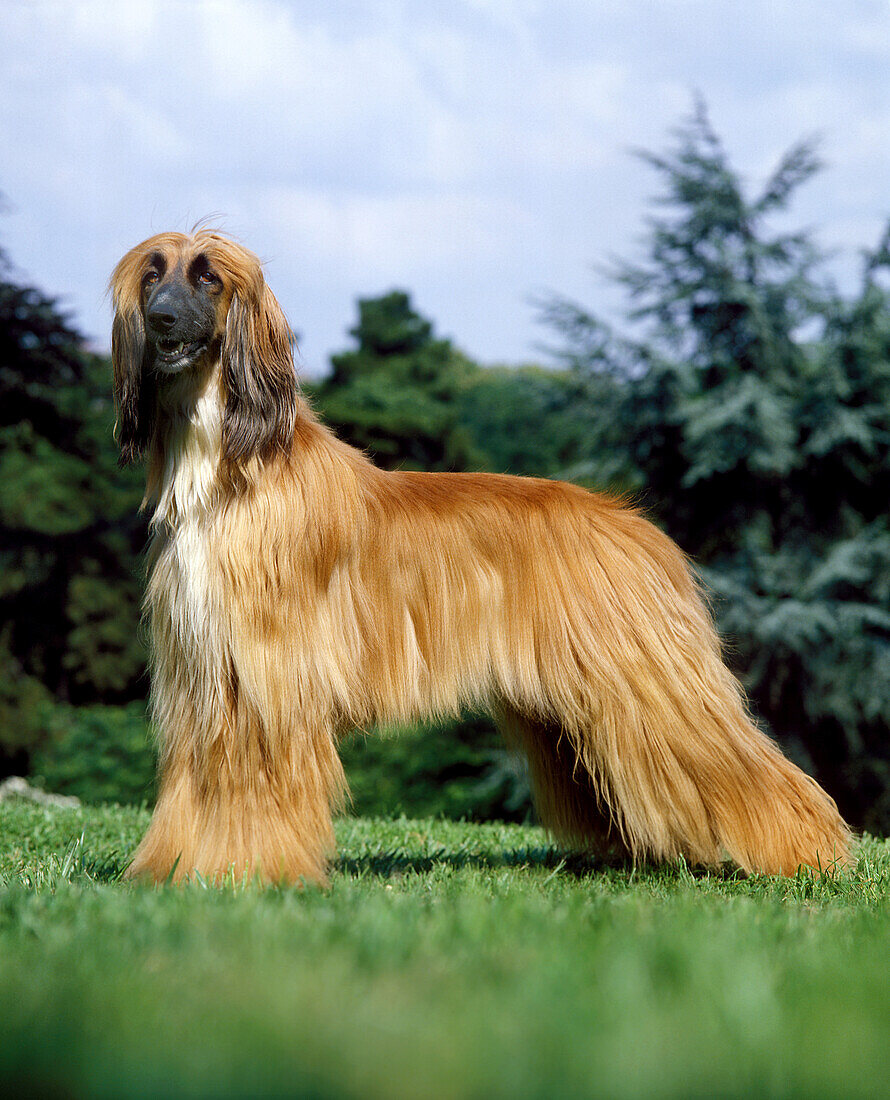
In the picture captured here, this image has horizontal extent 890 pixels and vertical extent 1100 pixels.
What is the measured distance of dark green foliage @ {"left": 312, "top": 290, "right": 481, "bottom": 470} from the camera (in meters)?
20.1

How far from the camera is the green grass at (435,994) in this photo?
5.49 ft

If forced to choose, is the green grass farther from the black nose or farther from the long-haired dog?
the black nose

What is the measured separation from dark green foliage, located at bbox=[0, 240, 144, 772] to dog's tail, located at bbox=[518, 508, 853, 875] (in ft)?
50.3

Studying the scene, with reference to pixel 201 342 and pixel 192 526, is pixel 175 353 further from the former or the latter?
pixel 192 526

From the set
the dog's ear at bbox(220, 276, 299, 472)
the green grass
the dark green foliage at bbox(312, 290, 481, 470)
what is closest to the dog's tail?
the green grass

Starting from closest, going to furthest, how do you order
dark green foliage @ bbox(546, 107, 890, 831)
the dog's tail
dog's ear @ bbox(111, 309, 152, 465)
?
dog's ear @ bbox(111, 309, 152, 465), the dog's tail, dark green foliage @ bbox(546, 107, 890, 831)

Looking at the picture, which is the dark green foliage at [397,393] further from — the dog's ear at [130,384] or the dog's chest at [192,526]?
the dog's chest at [192,526]

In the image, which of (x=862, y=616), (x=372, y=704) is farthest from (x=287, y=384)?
(x=862, y=616)

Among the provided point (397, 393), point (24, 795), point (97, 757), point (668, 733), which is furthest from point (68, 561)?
point (668, 733)

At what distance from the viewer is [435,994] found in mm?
2064

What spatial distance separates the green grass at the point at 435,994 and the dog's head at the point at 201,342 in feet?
4.93

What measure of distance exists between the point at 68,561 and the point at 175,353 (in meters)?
17.3

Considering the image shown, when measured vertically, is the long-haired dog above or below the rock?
above

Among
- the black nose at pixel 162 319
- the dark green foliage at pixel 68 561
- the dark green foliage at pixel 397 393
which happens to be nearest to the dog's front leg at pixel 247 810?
the black nose at pixel 162 319
